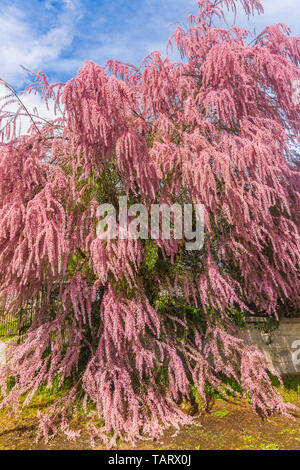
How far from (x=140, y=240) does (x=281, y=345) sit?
280 cm

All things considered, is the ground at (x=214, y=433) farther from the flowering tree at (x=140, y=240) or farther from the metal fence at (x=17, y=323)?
the metal fence at (x=17, y=323)

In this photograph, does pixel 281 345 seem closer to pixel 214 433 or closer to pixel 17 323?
pixel 214 433

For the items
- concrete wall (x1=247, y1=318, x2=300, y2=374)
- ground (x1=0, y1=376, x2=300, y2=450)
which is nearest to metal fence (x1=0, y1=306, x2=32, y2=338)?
ground (x1=0, y1=376, x2=300, y2=450)

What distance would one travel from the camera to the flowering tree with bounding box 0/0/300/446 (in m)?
3.61

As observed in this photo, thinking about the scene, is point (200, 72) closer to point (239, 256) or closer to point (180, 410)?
point (239, 256)

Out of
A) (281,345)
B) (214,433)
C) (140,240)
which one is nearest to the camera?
(214,433)

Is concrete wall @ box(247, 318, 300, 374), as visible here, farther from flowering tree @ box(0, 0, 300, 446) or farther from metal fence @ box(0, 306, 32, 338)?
metal fence @ box(0, 306, 32, 338)

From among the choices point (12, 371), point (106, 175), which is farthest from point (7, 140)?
point (12, 371)

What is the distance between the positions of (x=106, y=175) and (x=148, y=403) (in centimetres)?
263

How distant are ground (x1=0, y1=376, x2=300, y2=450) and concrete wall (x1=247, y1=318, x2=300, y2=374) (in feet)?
3.55

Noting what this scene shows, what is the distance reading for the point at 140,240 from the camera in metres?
4.18

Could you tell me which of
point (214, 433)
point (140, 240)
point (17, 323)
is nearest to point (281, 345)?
point (214, 433)

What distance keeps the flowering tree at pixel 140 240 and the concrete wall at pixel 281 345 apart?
2.05ft

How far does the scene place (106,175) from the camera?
173 inches
